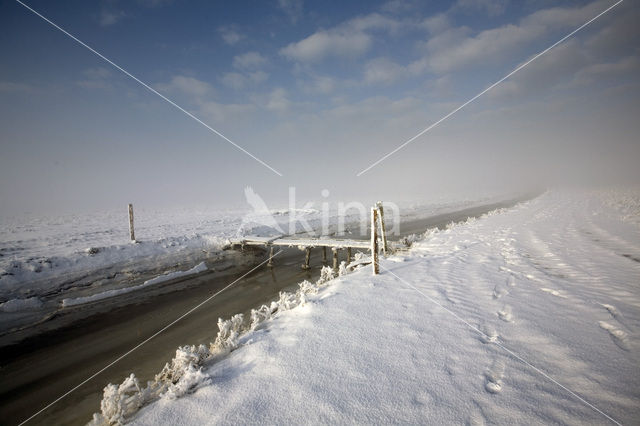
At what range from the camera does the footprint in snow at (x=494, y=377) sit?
8.99 ft

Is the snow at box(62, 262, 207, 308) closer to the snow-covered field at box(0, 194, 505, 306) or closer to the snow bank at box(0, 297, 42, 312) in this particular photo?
the snow-covered field at box(0, 194, 505, 306)

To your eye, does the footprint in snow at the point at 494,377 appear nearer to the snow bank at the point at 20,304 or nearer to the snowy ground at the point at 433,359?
the snowy ground at the point at 433,359

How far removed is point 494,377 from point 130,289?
35.1ft

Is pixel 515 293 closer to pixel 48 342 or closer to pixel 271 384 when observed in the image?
pixel 271 384

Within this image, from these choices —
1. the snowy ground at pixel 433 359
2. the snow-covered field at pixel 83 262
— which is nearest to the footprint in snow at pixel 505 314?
the snowy ground at pixel 433 359

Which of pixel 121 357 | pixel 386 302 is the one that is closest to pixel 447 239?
pixel 386 302

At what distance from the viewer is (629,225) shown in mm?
13133

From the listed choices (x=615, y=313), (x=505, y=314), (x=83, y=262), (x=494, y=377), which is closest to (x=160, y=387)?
(x=494, y=377)

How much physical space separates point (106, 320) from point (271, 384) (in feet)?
22.1

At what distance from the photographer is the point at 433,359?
3.30m

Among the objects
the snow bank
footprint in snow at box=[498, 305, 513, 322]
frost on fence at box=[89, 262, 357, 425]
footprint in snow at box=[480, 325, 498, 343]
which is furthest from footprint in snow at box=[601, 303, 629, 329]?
the snow bank

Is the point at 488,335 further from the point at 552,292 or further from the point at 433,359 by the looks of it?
the point at 552,292

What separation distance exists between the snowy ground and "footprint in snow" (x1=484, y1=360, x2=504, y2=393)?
0.04ft

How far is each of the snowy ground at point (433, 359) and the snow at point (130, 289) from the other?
6.15 meters
